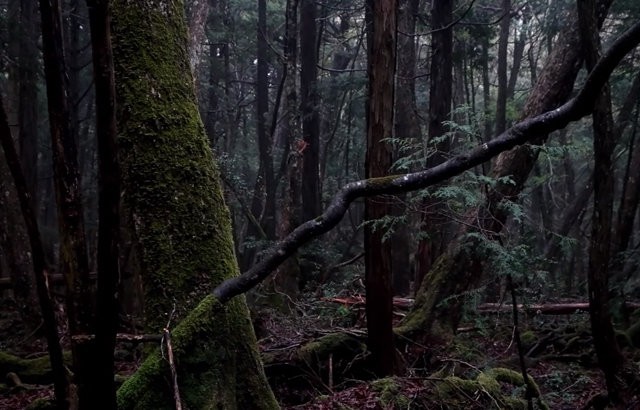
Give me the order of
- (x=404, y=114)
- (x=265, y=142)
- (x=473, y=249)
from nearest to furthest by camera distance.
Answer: (x=473, y=249), (x=404, y=114), (x=265, y=142)

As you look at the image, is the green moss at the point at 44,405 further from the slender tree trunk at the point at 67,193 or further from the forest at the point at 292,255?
the slender tree trunk at the point at 67,193

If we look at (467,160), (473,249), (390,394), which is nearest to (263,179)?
(473,249)

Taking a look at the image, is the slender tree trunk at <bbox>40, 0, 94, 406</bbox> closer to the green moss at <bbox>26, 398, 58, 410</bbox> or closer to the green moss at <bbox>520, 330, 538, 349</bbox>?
the green moss at <bbox>26, 398, 58, 410</bbox>

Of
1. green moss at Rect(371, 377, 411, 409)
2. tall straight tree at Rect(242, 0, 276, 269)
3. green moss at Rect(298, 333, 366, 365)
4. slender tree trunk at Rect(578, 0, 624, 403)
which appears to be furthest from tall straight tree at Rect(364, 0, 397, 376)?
tall straight tree at Rect(242, 0, 276, 269)

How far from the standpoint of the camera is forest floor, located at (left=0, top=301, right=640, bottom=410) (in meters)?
5.77

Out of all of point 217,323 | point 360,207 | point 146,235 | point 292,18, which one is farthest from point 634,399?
point 360,207

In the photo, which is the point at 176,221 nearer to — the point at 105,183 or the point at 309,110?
the point at 105,183

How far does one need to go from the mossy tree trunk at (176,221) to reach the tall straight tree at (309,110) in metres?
12.2

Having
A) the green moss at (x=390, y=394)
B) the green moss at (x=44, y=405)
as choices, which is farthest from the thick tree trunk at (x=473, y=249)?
the green moss at (x=44, y=405)

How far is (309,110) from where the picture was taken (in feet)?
55.3

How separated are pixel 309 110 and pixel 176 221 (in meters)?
13.0

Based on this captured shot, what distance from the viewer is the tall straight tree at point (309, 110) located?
17.0 meters

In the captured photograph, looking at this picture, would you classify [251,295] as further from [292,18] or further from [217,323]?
[217,323]

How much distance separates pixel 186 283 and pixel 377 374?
3195 mm
